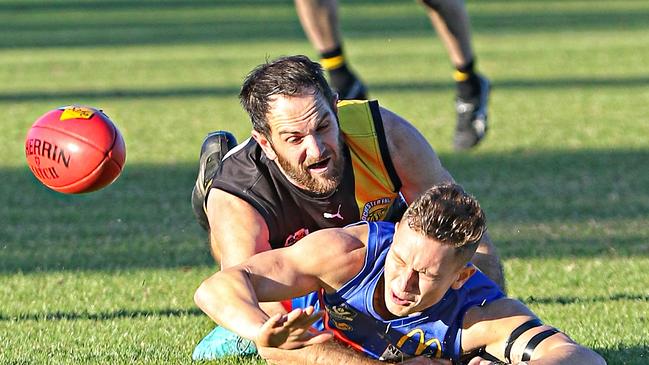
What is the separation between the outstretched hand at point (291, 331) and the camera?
3.52m

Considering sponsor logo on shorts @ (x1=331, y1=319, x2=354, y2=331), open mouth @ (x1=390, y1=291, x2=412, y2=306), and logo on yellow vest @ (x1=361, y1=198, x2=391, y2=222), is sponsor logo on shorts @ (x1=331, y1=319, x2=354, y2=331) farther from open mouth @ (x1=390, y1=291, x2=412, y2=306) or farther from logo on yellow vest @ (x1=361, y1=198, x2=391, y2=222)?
logo on yellow vest @ (x1=361, y1=198, x2=391, y2=222)

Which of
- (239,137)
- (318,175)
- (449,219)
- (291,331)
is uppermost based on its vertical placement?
(291,331)

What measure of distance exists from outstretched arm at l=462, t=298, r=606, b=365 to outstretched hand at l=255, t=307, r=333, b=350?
0.96m

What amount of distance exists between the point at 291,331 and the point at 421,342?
116 cm

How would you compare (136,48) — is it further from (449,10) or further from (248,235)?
(248,235)

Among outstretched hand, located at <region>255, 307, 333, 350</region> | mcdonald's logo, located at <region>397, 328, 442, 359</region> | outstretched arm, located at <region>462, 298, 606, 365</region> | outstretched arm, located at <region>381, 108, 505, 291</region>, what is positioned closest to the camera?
outstretched hand, located at <region>255, 307, 333, 350</region>

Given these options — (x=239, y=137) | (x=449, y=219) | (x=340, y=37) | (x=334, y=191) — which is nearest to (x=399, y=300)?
(x=449, y=219)

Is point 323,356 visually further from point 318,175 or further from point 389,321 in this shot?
point 318,175

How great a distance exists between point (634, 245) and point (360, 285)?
9.94ft

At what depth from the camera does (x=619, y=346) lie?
509 centimetres

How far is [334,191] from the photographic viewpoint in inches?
203

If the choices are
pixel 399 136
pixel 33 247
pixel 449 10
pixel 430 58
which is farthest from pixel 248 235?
pixel 430 58

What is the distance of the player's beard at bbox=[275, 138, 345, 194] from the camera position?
489 centimetres

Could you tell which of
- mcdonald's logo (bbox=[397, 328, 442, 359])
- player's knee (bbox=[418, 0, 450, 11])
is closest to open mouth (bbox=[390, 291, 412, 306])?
mcdonald's logo (bbox=[397, 328, 442, 359])
